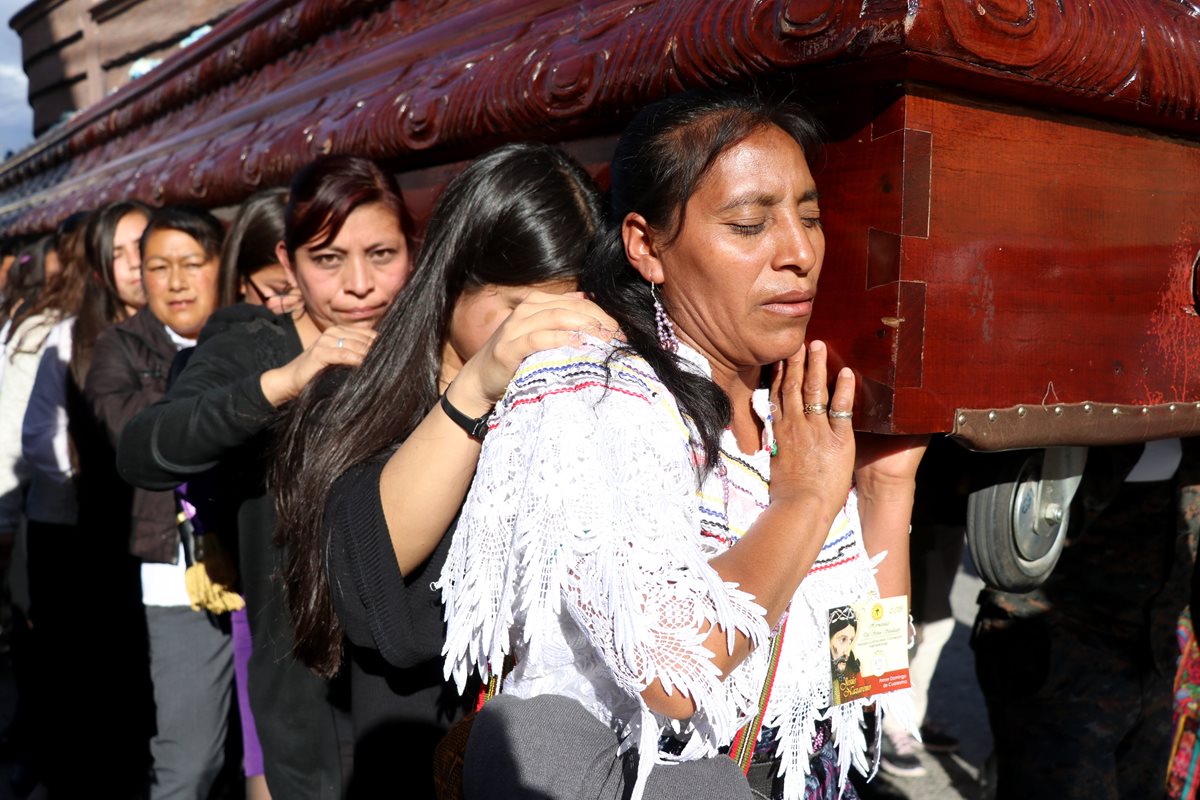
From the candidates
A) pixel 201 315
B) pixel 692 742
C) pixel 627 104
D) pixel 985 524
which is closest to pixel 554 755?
pixel 692 742

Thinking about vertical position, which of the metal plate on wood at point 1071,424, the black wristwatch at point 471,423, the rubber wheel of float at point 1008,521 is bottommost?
the rubber wheel of float at point 1008,521

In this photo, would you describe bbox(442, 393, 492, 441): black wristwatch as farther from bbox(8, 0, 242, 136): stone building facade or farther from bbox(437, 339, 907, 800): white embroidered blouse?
bbox(8, 0, 242, 136): stone building facade

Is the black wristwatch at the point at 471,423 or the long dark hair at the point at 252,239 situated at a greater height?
the long dark hair at the point at 252,239

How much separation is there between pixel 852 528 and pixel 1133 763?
128 centimetres

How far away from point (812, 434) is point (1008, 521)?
418 mm

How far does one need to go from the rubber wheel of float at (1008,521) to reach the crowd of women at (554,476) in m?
0.17

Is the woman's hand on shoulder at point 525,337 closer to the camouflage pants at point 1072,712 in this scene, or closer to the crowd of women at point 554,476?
the crowd of women at point 554,476

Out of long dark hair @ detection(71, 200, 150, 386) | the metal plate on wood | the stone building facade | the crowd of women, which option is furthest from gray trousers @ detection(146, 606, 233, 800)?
the stone building facade

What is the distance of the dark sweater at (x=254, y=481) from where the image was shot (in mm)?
1672

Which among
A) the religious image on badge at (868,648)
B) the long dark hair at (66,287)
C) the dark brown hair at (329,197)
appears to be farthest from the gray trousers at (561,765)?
the long dark hair at (66,287)

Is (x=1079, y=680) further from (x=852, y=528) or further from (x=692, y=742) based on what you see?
(x=692, y=742)

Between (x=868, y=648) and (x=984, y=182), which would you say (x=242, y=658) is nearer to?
(x=868, y=648)

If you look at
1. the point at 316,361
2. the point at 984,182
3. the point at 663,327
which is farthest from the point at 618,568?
the point at 316,361

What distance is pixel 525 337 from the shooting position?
46.2 inches
